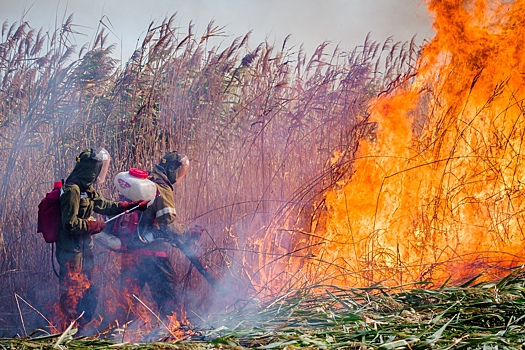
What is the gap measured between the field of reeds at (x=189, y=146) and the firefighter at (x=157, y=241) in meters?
0.38

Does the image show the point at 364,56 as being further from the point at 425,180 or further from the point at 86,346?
the point at 86,346

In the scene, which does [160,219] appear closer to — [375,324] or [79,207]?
[79,207]

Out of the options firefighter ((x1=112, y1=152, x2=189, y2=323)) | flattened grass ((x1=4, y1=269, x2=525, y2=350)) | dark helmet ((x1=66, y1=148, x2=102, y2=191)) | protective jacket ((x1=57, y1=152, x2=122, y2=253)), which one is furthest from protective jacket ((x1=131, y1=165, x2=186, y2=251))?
flattened grass ((x1=4, y1=269, x2=525, y2=350))

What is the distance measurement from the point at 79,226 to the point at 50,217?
263 mm

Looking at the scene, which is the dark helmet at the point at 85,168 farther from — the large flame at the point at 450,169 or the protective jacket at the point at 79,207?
the large flame at the point at 450,169

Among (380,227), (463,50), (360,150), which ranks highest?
(463,50)

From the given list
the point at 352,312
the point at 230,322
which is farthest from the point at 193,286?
the point at 352,312

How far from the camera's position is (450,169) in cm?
520

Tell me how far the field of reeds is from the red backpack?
34.7 inches

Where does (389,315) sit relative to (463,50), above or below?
below

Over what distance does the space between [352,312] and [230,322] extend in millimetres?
709

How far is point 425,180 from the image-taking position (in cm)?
524

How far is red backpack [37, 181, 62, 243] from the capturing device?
4402 millimetres

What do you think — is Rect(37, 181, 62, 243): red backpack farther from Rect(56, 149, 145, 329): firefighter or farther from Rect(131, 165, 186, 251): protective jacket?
Rect(131, 165, 186, 251): protective jacket
